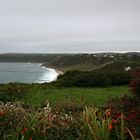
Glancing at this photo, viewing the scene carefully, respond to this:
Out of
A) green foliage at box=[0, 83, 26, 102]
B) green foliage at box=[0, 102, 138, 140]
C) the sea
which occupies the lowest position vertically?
the sea

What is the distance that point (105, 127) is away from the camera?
6875 millimetres

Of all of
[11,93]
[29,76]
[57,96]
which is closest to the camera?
[57,96]

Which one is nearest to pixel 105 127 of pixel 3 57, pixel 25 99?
pixel 25 99

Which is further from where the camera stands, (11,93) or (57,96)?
(11,93)

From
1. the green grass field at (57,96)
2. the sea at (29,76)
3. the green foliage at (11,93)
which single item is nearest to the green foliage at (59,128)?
the green grass field at (57,96)

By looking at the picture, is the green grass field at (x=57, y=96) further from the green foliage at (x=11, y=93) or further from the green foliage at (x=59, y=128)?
the green foliage at (x=59, y=128)

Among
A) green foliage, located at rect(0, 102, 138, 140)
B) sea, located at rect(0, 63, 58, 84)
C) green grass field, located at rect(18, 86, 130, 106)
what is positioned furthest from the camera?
sea, located at rect(0, 63, 58, 84)

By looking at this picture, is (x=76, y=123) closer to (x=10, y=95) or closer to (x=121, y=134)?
(x=121, y=134)

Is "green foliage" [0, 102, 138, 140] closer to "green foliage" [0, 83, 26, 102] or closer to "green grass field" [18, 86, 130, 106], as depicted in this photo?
"green grass field" [18, 86, 130, 106]

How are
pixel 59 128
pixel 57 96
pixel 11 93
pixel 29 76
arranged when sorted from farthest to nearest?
pixel 29 76 → pixel 11 93 → pixel 57 96 → pixel 59 128

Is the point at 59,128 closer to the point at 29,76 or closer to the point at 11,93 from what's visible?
the point at 11,93

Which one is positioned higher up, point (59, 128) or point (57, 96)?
point (59, 128)

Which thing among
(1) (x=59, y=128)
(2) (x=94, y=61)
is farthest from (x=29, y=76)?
(1) (x=59, y=128)

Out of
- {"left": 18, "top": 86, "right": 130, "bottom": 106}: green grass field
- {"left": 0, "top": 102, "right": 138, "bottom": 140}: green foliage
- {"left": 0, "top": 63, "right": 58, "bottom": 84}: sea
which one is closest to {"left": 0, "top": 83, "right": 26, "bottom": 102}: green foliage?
{"left": 18, "top": 86, "right": 130, "bottom": 106}: green grass field
